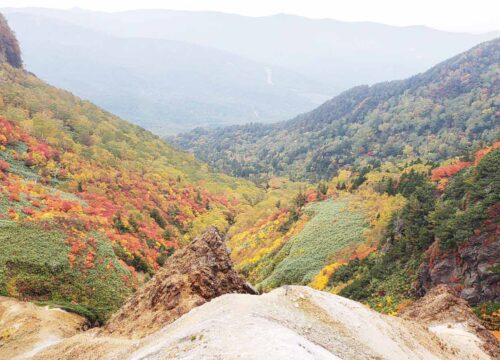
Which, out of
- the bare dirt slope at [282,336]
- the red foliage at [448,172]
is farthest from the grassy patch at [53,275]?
the red foliage at [448,172]

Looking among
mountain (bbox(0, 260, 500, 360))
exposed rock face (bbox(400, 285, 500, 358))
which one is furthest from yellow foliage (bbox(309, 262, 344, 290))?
mountain (bbox(0, 260, 500, 360))

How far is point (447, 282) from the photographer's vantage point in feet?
112

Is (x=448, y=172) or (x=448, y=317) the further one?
(x=448, y=172)

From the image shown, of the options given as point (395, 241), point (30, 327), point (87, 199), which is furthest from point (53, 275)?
point (87, 199)

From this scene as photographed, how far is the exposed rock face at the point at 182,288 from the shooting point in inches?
853

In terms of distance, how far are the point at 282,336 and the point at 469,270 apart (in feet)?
80.7

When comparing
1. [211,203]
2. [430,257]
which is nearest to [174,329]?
[430,257]

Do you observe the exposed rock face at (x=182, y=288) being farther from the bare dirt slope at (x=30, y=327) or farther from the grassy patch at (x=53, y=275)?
the grassy patch at (x=53, y=275)

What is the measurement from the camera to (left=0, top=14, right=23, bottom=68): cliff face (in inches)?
5295

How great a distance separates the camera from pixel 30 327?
2984 centimetres

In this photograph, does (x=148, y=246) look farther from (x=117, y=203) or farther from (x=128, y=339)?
(x=128, y=339)

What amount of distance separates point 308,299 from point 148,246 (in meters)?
50.4

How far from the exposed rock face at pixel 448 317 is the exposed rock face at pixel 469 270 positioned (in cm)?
263

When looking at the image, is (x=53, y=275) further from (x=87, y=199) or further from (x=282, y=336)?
(x=87, y=199)
